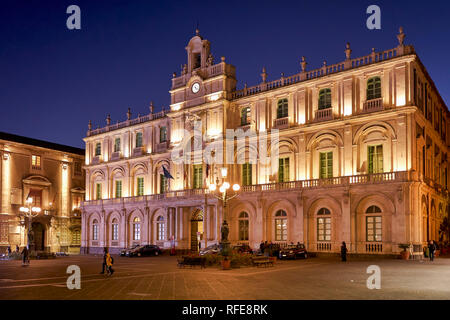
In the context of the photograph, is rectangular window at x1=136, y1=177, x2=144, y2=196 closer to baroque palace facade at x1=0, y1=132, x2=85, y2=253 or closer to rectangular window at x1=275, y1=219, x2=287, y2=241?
baroque palace facade at x1=0, y1=132, x2=85, y2=253

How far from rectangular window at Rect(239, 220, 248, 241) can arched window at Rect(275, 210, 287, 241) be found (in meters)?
3.14

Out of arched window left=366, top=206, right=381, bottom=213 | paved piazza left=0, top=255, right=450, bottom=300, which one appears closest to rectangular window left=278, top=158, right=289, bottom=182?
arched window left=366, top=206, right=381, bottom=213

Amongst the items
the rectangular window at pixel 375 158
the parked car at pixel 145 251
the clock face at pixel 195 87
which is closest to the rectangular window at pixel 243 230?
the parked car at pixel 145 251

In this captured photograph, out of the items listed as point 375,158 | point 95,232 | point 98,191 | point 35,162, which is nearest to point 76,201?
point 98,191

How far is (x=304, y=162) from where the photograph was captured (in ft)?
131

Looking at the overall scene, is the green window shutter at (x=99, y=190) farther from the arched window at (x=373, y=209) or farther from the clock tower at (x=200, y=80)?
the arched window at (x=373, y=209)

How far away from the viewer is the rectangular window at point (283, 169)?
41500mm

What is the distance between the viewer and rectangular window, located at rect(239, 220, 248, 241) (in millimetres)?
43406

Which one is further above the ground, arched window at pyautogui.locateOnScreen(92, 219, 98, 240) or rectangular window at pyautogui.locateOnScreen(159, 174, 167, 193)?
rectangular window at pyautogui.locateOnScreen(159, 174, 167, 193)

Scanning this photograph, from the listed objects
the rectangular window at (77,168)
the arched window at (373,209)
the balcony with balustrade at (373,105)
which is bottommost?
the arched window at (373,209)

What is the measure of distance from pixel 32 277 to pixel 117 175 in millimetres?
33639

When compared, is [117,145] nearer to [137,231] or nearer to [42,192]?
[137,231]

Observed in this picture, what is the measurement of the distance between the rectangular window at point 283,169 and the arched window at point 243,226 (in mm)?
4680

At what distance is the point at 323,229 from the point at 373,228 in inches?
160
